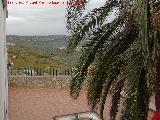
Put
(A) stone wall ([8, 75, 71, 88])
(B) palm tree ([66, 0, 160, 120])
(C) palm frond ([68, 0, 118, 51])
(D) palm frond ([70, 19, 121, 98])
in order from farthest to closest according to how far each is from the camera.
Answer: (A) stone wall ([8, 75, 71, 88]) < (C) palm frond ([68, 0, 118, 51]) < (D) palm frond ([70, 19, 121, 98]) < (B) palm tree ([66, 0, 160, 120])

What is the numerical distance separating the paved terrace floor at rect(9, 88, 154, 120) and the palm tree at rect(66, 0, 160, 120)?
789 cm

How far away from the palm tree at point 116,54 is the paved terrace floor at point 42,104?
310 inches

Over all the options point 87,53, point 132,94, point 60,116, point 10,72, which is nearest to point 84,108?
point 60,116

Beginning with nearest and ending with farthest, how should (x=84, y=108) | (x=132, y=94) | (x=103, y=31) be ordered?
(x=132, y=94), (x=103, y=31), (x=84, y=108)

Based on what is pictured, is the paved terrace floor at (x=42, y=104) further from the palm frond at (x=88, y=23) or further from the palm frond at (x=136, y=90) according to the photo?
the palm frond at (x=136, y=90)

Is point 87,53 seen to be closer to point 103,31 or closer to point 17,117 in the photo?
point 103,31

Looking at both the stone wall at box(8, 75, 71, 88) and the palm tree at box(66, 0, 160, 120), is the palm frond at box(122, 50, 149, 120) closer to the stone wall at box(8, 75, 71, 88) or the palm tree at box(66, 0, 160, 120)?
the palm tree at box(66, 0, 160, 120)

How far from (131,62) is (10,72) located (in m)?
16.1

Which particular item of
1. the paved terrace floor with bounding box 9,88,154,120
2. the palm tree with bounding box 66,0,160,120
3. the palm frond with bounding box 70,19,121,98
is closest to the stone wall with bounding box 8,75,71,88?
the paved terrace floor with bounding box 9,88,154,120

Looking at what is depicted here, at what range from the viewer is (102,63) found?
23.2ft

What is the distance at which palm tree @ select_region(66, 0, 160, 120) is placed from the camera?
578cm

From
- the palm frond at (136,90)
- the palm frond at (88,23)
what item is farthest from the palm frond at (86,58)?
the palm frond at (136,90)

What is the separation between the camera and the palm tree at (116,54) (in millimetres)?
5781

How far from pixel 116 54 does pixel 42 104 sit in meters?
11.0
